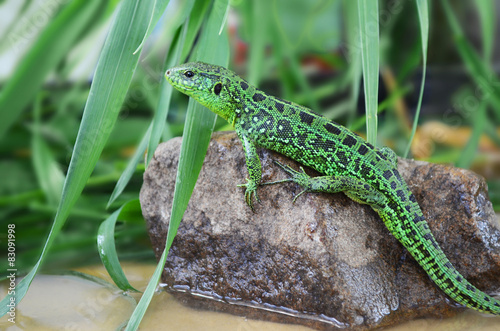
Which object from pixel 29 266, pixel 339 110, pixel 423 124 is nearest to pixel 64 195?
pixel 29 266

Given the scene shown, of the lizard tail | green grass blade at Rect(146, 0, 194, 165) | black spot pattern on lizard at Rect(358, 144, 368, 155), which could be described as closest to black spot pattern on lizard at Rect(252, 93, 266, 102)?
green grass blade at Rect(146, 0, 194, 165)

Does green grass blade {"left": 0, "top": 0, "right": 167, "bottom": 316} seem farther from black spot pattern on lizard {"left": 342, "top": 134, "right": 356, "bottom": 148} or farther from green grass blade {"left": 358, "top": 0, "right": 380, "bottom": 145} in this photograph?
black spot pattern on lizard {"left": 342, "top": 134, "right": 356, "bottom": 148}

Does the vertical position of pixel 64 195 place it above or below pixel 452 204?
below

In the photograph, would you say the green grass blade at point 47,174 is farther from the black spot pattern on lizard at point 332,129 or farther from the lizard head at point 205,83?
the black spot pattern on lizard at point 332,129

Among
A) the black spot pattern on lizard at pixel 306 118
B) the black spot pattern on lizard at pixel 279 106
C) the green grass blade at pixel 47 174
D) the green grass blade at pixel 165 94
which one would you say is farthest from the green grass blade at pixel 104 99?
the green grass blade at pixel 47 174

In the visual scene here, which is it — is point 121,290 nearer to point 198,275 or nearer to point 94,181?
point 198,275

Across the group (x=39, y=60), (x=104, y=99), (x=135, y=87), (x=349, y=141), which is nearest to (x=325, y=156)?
(x=349, y=141)
